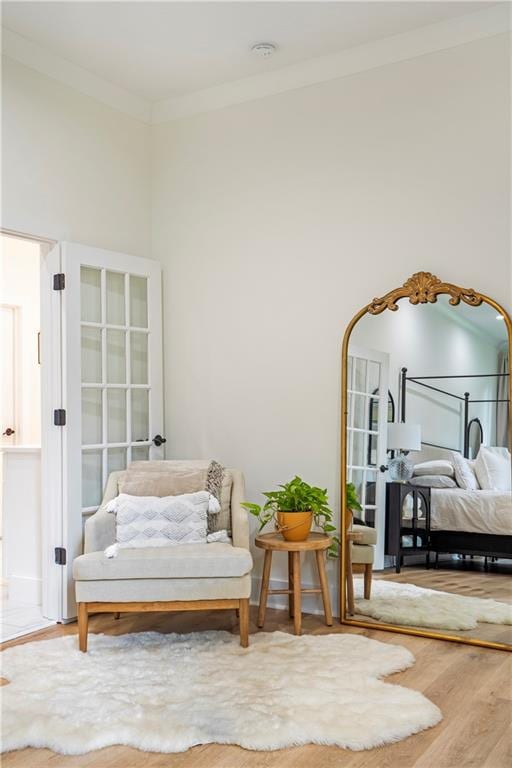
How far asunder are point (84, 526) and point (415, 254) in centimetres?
214

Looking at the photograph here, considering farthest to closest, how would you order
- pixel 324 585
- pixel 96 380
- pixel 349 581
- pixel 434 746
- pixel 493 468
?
pixel 96 380 < pixel 349 581 < pixel 324 585 < pixel 493 468 < pixel 434 746

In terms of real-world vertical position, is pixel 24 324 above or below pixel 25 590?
above

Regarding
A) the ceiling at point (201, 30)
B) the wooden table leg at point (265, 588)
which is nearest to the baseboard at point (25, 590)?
the wooden table leg at point (265, 588)

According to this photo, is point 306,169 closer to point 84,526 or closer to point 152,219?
point 152,219

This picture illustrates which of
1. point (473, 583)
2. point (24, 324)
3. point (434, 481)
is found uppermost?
point (24, 324)

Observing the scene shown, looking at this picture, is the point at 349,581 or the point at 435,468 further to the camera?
the point at 349,581

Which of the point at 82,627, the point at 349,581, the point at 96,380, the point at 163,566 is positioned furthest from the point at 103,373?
the point at 349,581

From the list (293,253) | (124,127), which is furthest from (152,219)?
(293,253)

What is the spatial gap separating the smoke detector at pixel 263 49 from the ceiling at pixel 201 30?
0.13 feet

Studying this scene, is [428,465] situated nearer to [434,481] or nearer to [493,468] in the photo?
[434,481]

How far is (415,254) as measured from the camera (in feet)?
12.5

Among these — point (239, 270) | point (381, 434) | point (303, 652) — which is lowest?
point (303, 652)

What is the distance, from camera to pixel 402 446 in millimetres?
3721

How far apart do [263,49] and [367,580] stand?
2745 millimetres
